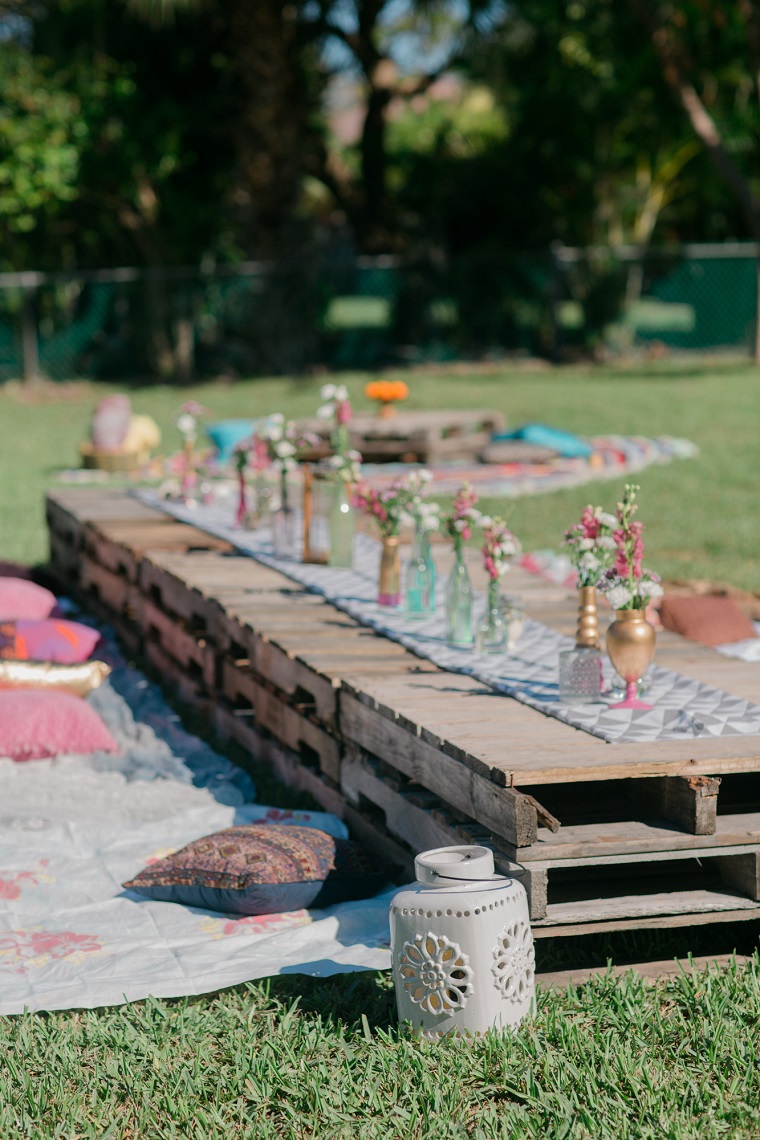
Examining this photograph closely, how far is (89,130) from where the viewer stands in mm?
20828

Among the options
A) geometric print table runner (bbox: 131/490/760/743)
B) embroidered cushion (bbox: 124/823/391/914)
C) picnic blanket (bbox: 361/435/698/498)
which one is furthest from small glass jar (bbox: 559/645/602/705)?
picnic blanket (bbox: 361/435/698/498)

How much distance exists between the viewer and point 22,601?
6.85 m

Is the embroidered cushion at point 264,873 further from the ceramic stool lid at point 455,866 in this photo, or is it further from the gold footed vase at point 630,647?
the gold footed vase at point 630,647

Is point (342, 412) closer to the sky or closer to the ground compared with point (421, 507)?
closer to the sky

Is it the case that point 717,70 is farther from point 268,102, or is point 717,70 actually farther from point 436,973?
point 436,973

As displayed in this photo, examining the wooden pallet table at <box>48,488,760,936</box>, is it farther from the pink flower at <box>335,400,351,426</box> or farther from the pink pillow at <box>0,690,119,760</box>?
the pink flower at <box>335,400,351,426</box>

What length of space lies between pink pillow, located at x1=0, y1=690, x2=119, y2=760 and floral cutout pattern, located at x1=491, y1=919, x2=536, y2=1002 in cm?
245

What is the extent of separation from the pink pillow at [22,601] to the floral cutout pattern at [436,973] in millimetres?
3812

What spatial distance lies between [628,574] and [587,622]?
260 mm

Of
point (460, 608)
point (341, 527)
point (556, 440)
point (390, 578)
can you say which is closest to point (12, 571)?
point (341, 527)

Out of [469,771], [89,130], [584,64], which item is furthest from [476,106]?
[469,771]

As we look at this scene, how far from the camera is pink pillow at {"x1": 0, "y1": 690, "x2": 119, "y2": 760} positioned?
17.1 feet

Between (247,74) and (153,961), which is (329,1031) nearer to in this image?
(153,961)

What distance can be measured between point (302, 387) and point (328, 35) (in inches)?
240
